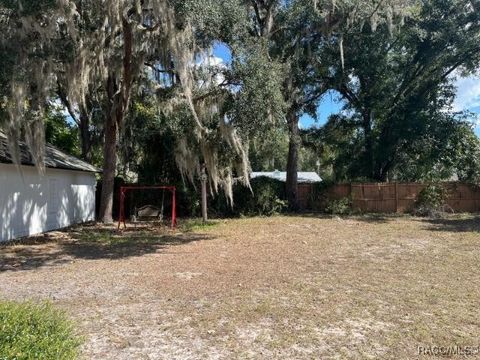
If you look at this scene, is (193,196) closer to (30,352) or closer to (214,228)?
(214,228)

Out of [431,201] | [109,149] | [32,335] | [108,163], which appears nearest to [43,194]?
[108,163]

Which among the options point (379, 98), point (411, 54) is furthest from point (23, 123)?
point (411, 54)

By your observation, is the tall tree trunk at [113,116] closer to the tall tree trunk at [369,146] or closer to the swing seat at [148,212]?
the swing seat at [148,212]

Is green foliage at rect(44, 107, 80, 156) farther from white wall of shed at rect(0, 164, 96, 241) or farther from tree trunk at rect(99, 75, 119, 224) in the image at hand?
tree trunk at rect(99, 75, 119, 224)

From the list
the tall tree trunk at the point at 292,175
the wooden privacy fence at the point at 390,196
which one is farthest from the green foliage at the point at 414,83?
the tall tree trunk at the point at 292,175

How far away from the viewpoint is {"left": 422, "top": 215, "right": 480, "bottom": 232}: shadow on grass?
1284 centimetres

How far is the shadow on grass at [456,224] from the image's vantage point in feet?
42.1

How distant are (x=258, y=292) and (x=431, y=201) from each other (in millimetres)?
14051

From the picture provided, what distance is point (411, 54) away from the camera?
1967 centimetres

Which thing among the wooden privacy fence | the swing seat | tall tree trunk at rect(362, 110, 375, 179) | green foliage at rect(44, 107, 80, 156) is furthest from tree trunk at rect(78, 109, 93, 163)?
tall tree trunk at rect(362, 110, 375, 179)

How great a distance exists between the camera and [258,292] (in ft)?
19.2

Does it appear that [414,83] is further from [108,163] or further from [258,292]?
[258,292]

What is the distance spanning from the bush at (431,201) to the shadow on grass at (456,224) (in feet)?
4.10

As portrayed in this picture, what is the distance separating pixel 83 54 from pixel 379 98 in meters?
12.8
